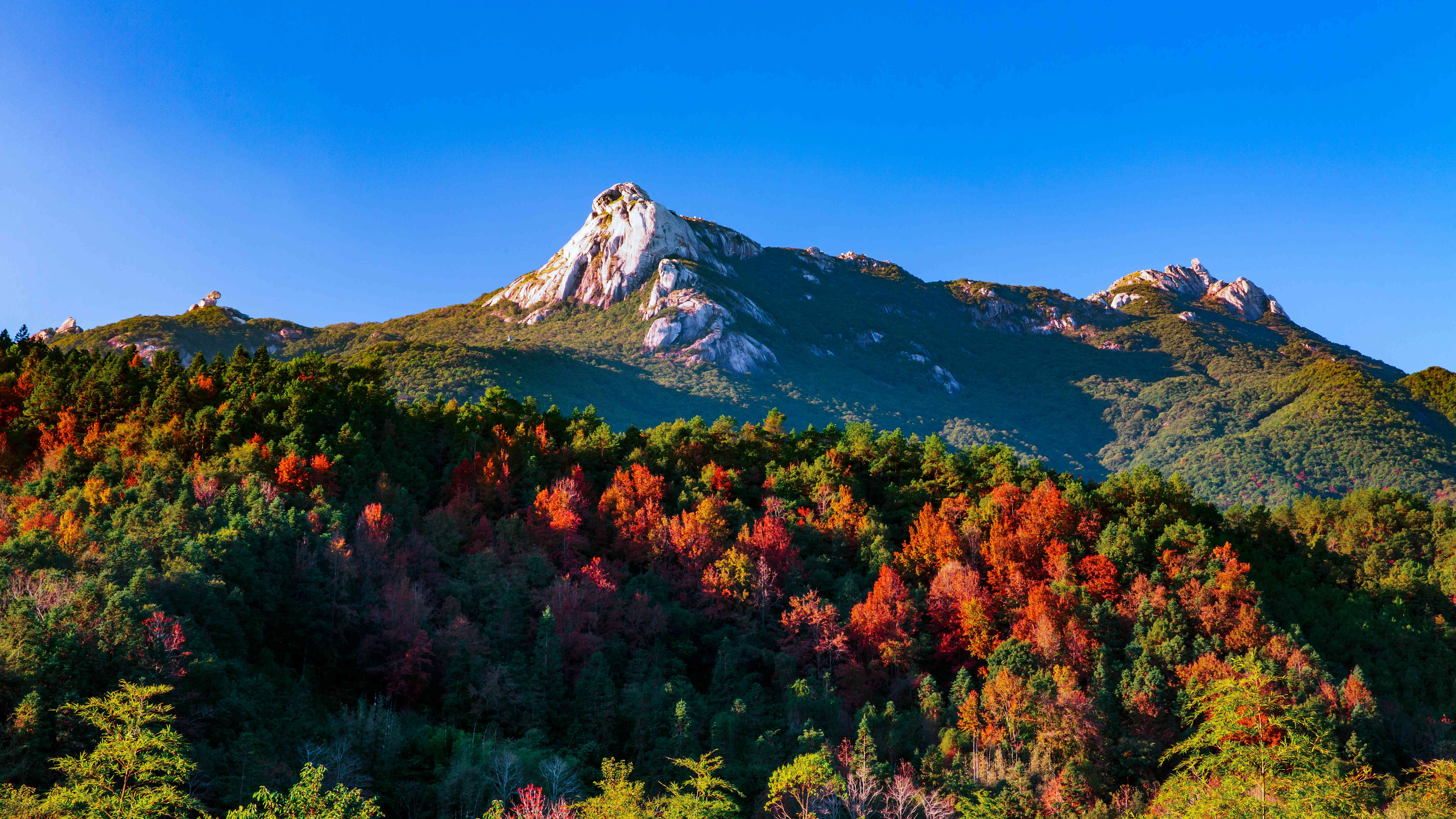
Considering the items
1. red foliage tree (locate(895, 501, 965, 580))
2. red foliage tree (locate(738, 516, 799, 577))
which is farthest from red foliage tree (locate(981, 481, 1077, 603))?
red foliage tree (locate(738, 516, 799, 577))

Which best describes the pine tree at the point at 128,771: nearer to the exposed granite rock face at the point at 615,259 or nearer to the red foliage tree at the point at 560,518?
the red foliage tree at the point at 560,518

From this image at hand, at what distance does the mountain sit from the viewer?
5012 inches

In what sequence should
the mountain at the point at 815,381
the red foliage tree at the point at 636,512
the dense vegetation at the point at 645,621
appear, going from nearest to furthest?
1. the dense vegetation at the point at 645,621
2. the red foliage tree at the point at 636,512
3. the mountain at the point at 815,381

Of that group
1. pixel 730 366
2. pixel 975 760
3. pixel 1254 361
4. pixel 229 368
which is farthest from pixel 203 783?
pixel 1254 361

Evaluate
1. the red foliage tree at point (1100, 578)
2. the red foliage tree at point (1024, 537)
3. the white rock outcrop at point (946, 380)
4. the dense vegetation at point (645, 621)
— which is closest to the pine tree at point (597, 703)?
the dense vegetation at point (645, 621)

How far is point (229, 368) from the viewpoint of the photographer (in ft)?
210

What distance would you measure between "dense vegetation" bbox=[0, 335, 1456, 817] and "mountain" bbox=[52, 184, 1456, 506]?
48.2 m

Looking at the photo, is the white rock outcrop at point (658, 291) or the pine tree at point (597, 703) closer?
the pine tree at point (597, 703)

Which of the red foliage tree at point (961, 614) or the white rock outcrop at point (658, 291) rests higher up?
the white rock outcrop at point (658, 291)

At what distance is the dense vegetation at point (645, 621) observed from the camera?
98.0ft

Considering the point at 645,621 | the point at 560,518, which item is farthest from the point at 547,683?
the point at 560,518

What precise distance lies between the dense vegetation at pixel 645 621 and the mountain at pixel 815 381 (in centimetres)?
4820

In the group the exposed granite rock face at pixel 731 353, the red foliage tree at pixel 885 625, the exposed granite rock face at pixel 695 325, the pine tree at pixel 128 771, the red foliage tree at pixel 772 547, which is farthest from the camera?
the exposed granite rock face at pixel 695 325

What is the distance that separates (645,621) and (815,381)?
112 metres
